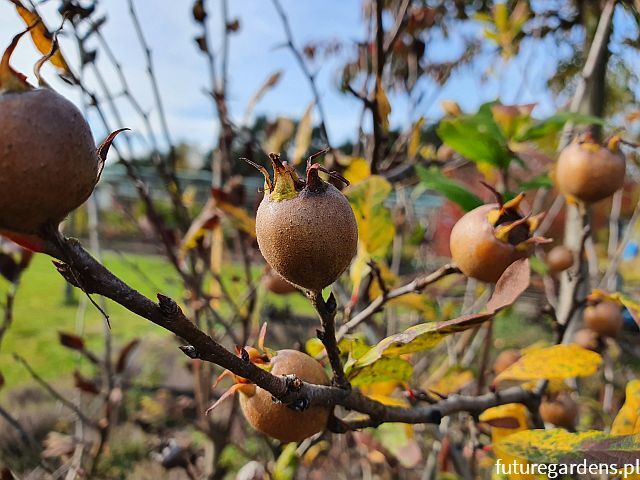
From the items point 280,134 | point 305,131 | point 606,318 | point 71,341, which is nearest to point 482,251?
point 606,318

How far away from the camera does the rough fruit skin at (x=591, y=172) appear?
0.76 metres

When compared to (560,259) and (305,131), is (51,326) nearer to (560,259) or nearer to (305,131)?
(305,131)

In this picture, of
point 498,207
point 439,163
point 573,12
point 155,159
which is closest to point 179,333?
point 498,207

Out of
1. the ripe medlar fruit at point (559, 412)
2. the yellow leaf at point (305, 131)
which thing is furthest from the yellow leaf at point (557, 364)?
the yellow leaf at point (305, 131)

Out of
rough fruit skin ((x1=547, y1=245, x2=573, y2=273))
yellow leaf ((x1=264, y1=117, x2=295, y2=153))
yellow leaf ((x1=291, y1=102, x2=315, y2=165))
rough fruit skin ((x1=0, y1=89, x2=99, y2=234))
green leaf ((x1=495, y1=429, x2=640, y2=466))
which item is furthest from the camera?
yellow leaf ((x1=264, y1=117, x2=295, y2=153))

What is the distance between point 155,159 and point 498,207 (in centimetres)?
120

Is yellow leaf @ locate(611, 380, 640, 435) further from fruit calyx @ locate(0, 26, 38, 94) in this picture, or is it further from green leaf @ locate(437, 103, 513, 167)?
fruit calyx @ locate(0, 26, 38, 94)

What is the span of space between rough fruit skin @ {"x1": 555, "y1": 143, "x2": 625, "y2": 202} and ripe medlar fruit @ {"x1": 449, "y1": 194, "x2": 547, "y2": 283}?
25 centimetres

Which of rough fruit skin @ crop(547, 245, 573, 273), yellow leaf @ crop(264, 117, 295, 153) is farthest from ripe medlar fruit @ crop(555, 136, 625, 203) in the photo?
yellow leaf @ crop(264, 117, 295, 153)

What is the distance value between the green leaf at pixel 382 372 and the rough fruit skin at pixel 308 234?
18 cm

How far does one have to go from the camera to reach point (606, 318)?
3.35 feet

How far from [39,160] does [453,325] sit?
0.36 metres

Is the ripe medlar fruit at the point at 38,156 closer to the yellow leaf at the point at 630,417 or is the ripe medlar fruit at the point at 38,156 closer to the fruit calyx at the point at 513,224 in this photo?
the fruit calyx at the point at 513,224

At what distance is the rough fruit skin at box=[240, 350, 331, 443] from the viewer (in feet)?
1.55
